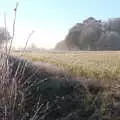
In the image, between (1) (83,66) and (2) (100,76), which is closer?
(2) (100,76)

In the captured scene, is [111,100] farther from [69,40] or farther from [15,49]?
[69,40]

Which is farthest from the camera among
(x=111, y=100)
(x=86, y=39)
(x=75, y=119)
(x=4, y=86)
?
(x=86, y=39)

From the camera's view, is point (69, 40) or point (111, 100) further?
point (69, 40)

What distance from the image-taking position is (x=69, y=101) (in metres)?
9.76

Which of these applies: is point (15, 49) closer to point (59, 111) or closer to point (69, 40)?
point (59, 111)

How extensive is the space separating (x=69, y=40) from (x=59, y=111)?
107ft

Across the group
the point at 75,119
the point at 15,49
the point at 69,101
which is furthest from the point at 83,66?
the point at 15,49

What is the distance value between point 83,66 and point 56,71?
5.97ft

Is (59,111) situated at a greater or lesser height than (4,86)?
lesser

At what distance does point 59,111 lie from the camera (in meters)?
9.44

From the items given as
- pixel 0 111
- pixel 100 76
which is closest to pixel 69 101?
pixel 100 76

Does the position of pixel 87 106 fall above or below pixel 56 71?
below

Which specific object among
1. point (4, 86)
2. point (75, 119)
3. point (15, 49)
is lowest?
point (75, 119)

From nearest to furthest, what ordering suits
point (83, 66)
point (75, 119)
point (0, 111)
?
point (0, 111), point (75, 119), point (83, 66)
